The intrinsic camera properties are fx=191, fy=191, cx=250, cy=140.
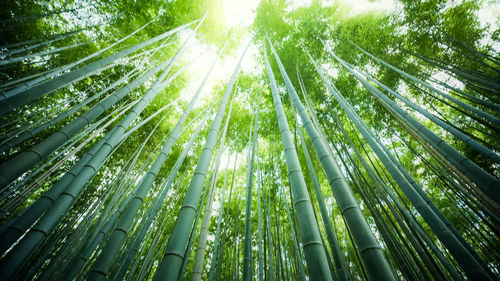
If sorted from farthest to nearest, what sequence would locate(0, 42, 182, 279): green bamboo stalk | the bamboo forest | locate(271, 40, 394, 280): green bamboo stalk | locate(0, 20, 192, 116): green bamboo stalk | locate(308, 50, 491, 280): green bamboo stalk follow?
the bamboo forest
locate(0, 20, 192, 116): green bamboo stalk
locate(0, 42, 182, 279): green bamboo stalk
locate(308, 50, 491, 280): green bamboo stalk
locate(271, 40, 394, 280): green bamboo stalk

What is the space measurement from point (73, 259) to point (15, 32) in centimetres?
505

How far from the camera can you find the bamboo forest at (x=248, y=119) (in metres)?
1.70

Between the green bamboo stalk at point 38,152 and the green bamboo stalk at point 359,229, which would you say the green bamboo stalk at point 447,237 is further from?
the green bamboo stalk at point 38,152

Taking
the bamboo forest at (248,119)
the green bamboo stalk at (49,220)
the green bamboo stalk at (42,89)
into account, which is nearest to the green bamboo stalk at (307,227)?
the bamboo forest at (248,119)

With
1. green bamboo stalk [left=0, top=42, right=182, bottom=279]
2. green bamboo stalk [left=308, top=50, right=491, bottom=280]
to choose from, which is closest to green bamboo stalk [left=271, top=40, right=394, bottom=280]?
green bamboo stalk [left=308, top=50, right=491, bottom=280]

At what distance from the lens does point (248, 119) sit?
4.86m

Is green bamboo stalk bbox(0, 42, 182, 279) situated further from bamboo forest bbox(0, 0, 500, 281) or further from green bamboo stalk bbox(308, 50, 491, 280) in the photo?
green bamboo stalk bbox(308, 50, 491, 280)

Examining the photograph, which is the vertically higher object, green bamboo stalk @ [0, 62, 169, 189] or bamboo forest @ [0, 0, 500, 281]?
bamboo forest @ [0, 0, 500, 281]

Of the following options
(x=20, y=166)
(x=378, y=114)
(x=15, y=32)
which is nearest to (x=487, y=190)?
(x=20, y=166)

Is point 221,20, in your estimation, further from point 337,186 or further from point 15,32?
point 337,186

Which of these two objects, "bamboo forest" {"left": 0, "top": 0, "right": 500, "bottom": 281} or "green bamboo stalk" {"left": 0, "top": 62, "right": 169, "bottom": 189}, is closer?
"green bamboo stalk" {"left": 0, "top": 62, "right": 169, "bottom": 189}

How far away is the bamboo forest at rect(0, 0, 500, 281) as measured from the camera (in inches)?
67.0

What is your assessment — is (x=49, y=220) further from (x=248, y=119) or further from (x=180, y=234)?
(x=248, y=119)

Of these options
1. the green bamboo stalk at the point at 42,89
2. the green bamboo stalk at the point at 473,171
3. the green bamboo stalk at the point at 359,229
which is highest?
the green bamboo stalk at the point at 42,89
